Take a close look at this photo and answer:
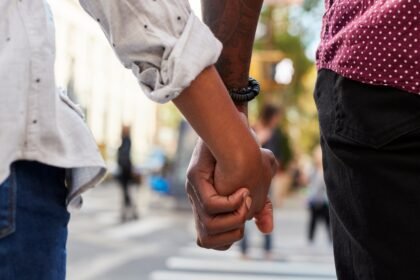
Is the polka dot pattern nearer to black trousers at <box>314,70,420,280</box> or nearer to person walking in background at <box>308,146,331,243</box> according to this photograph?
black trousers at <box>314,70,420,280</box>

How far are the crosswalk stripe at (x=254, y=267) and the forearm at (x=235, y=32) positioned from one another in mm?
6843

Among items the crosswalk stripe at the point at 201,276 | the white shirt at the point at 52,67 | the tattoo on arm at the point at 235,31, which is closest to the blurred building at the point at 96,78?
the crosswalk stripe at the point at 201,276

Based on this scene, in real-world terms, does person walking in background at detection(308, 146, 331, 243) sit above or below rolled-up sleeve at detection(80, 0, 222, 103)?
below

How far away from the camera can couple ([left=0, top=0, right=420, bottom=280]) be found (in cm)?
131

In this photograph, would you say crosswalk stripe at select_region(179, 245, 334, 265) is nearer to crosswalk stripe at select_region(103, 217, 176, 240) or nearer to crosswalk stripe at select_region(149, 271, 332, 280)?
crosswalk stripe at select_region(103, 217, 176, 240)

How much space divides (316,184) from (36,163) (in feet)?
32.6

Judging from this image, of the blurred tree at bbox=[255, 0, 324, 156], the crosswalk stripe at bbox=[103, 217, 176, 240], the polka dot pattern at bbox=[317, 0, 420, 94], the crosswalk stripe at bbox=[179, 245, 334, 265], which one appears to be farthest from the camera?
the blurred tree at bbox=[255, 0, 324, 156]

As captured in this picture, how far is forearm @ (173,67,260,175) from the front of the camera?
1.30 meters

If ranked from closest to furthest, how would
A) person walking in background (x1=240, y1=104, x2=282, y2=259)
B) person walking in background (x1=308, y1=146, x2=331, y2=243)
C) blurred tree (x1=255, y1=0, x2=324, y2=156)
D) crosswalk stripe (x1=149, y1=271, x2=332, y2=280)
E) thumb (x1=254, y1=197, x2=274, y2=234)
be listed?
1. thumb (x1=254, y1=197, x2=274, y2=234)
2. crosswalk stripe (x1=149, y1=271, x2=332, y2=280)
3. person walking in background (x1=240, y1=104, x2=282, y2=259)
4. person walking in background (x1=308, y1=146, x2=331, y2=243)
5. blurred tree (x1=255, y1=0, x2=324, y2=156)

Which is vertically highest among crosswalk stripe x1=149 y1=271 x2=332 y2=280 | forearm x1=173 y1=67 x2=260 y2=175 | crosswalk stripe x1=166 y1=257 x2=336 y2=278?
forearm x1=173 y1=67 x2=260 y2=175

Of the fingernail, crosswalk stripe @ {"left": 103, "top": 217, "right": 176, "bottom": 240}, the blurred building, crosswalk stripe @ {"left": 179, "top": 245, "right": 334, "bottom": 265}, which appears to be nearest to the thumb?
the fingernail

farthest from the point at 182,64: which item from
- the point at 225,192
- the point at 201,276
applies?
the point at 201,276

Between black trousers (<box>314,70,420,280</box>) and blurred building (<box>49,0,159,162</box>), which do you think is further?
blurred building (<box>49,0,159,162</box>)

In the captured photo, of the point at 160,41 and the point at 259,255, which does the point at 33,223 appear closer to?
the point at 160,41
